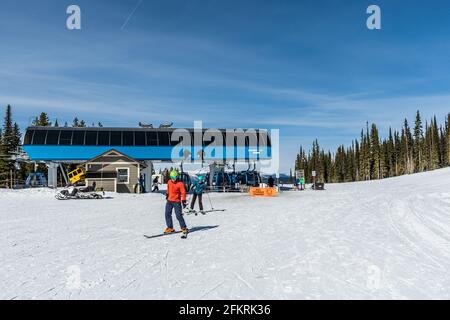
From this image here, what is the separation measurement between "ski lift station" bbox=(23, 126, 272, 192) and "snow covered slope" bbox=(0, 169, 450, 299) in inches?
823

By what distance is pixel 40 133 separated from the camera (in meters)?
32.1

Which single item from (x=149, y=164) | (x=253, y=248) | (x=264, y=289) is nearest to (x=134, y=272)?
(x=264, y=289)

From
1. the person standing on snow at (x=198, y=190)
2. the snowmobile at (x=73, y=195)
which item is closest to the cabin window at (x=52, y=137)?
the snowmobile at (x=73, y=195)

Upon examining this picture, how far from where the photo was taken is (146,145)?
112ft

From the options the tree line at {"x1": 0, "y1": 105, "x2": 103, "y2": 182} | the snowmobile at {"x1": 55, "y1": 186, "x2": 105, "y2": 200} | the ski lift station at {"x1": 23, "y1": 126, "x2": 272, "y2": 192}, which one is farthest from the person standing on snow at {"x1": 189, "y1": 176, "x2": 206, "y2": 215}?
the tree line at {"x1": 0, "y1": 105, "x2": 103, "y2": 182}

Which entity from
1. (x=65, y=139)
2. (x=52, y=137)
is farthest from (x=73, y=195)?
(x=52, y=137)

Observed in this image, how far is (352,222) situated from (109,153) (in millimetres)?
22560

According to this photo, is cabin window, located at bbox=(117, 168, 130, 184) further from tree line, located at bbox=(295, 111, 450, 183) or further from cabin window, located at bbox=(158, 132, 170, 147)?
tree line, located at bbox=(295, 111, 450, 183)

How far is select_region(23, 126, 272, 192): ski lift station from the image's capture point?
1257 inches

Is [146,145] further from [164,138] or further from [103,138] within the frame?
[103,138]

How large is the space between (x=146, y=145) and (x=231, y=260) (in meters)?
29.5
